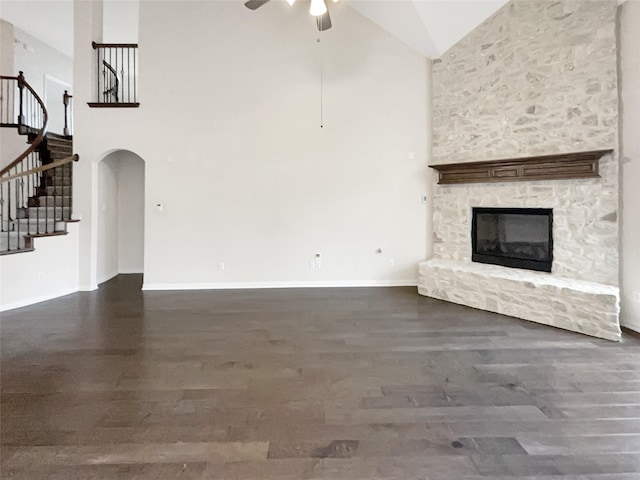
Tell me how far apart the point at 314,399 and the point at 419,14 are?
210 inches

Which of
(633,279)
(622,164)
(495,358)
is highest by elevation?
(622,164)

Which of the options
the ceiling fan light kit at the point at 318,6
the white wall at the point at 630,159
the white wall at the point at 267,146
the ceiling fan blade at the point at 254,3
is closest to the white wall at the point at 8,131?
the white wall at the point at 267,146

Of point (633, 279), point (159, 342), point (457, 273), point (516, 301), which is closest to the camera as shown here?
point (159, 342)

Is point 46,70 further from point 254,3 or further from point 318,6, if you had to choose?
point 318,6

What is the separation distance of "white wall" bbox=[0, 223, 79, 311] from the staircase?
5.5 inches

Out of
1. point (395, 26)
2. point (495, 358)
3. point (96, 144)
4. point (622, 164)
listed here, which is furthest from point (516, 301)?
point (96, 144)

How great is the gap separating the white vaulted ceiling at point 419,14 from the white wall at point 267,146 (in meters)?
0.22

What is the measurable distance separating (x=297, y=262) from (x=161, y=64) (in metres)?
3.89

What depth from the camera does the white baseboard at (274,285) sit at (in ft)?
18.6

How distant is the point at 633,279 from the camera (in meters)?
3.76

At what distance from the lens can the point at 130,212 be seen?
6.81 m

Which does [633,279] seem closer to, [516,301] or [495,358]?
[516,301]

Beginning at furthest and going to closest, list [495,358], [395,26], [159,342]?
[395,26]
[159,342]
[495,358]

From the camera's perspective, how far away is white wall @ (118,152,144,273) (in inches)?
262
